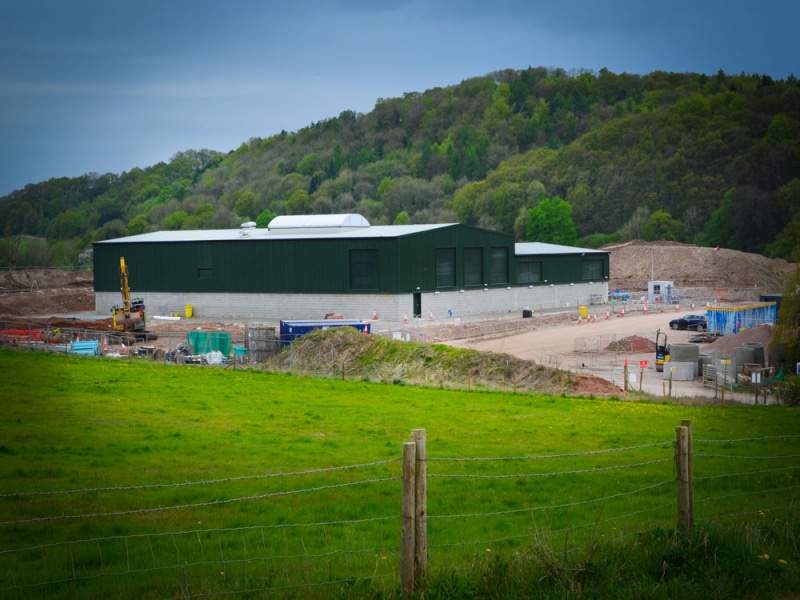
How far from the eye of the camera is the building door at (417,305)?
69.1m

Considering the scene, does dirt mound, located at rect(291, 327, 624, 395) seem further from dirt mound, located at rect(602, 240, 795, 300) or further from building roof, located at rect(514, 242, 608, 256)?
dirt mound, located at rect(602, 240, 795, 300)

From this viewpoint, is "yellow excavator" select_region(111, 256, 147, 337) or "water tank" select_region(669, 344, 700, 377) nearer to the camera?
"water tank" select_region(669, 344, 700, 377)

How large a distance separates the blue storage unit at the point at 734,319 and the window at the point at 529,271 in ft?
76.2

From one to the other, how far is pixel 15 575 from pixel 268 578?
2894 millimetres

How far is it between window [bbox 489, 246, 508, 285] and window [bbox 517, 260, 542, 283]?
7.80 feet

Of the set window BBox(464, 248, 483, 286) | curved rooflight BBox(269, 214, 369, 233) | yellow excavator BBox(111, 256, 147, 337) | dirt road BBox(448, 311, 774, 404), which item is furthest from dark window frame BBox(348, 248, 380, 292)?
yellow excavator BBox(111, 256, 147, 337)

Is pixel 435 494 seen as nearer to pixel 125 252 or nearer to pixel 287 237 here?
pixel 287 237

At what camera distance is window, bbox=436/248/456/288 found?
235ft

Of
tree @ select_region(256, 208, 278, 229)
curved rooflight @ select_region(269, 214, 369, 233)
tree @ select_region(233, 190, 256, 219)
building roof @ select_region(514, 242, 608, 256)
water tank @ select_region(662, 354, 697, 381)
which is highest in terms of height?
tree @ select_region(233, 190, 256, 219)

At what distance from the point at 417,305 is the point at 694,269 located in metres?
54.3

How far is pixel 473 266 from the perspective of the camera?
7588 centimetres

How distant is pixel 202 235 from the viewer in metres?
80.6

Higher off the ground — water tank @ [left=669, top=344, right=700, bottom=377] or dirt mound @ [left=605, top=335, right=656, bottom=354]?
water tank @ [left=669, top=344, right=700, bottom=377]

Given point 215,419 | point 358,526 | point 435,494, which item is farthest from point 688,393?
point 358,526
